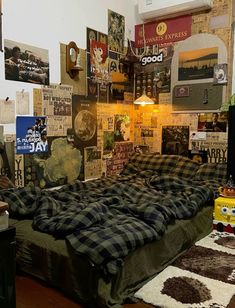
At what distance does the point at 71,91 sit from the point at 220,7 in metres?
1.81

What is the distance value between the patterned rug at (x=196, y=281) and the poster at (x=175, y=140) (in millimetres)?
1443

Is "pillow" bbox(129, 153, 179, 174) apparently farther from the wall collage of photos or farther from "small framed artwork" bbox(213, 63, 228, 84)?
"small framed artwork" bbox(213, 63, 228, 84)

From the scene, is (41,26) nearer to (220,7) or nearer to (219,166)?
(220,7)

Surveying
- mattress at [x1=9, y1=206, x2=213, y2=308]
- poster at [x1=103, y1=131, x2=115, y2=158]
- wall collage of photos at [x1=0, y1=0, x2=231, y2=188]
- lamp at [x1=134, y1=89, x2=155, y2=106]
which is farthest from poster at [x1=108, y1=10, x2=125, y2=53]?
mattress at [x1=9, y1=206, x2=213, y2=308]

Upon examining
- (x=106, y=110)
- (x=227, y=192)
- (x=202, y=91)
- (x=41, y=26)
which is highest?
(x=41, y=26)

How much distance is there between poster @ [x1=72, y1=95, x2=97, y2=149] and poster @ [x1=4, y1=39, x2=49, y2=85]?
450 mm

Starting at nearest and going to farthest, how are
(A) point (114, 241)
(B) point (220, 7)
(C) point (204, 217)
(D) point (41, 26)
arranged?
(A) point (114, 241), (C) point (204, 217), (D) point (41, 26), (B) point (220, 7)

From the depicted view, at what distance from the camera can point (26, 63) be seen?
8.18ft

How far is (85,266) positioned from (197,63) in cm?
261

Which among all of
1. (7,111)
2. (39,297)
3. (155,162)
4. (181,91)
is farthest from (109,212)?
(181,91)

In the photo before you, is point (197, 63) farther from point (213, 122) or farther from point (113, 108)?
point (113, 108)

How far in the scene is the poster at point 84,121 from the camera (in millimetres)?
3008

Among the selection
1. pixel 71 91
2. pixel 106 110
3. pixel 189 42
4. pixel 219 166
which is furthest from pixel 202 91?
pixel 71 91

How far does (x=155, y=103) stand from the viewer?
12.0 ft
